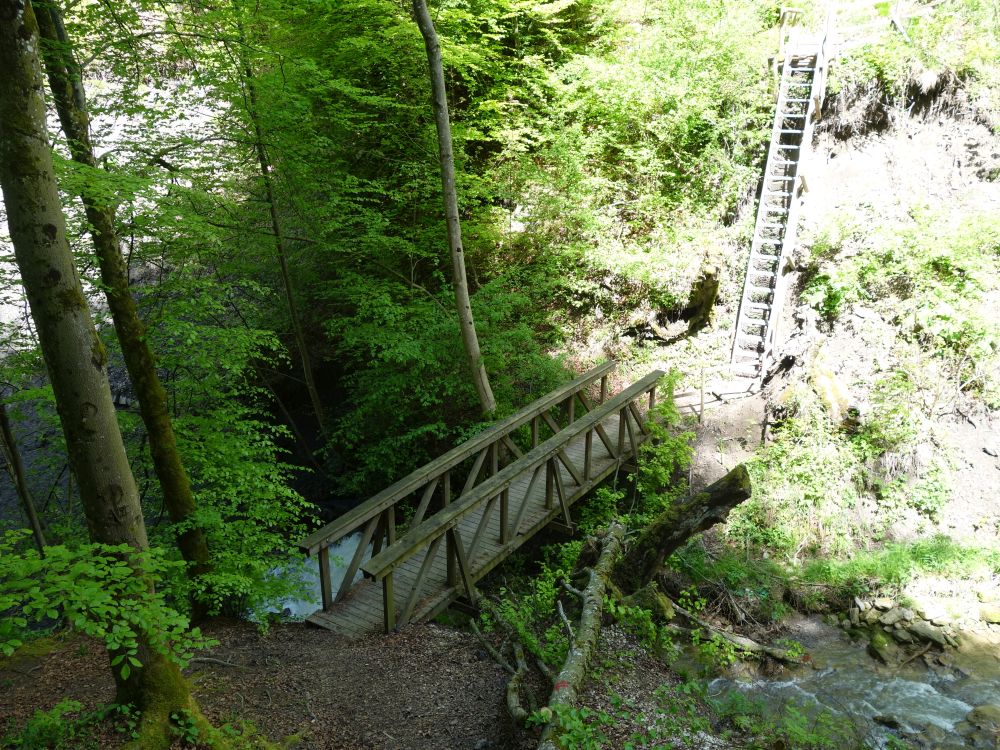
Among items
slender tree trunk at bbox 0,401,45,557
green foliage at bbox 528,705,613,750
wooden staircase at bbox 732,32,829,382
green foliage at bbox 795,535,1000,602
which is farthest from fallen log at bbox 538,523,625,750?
slender tree trunk at bbox 0,401,45,557

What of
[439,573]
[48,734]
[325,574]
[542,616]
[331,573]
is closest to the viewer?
[48,734]

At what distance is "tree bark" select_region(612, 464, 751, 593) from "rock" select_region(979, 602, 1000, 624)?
3.09m

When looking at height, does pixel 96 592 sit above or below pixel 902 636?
above

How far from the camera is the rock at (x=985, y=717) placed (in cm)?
514

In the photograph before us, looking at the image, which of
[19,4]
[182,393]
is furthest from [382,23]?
[19,4]

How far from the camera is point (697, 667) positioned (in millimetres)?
5578

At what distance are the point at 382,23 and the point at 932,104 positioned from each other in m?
8.64

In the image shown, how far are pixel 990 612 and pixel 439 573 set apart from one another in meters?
5.64

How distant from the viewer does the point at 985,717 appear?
17.1ft

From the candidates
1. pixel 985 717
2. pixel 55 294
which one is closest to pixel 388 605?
pixel 55 294

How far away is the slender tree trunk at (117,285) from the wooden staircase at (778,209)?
26.2 feet

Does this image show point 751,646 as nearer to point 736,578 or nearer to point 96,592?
point 736,578

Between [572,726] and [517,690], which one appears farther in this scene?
[517,690]

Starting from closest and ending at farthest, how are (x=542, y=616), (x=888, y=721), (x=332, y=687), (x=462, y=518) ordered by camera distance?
1. (x=332, y=687)
2. (x=888, y=721)
3. (x=542, y=616)
4. (x=462, y=518)
